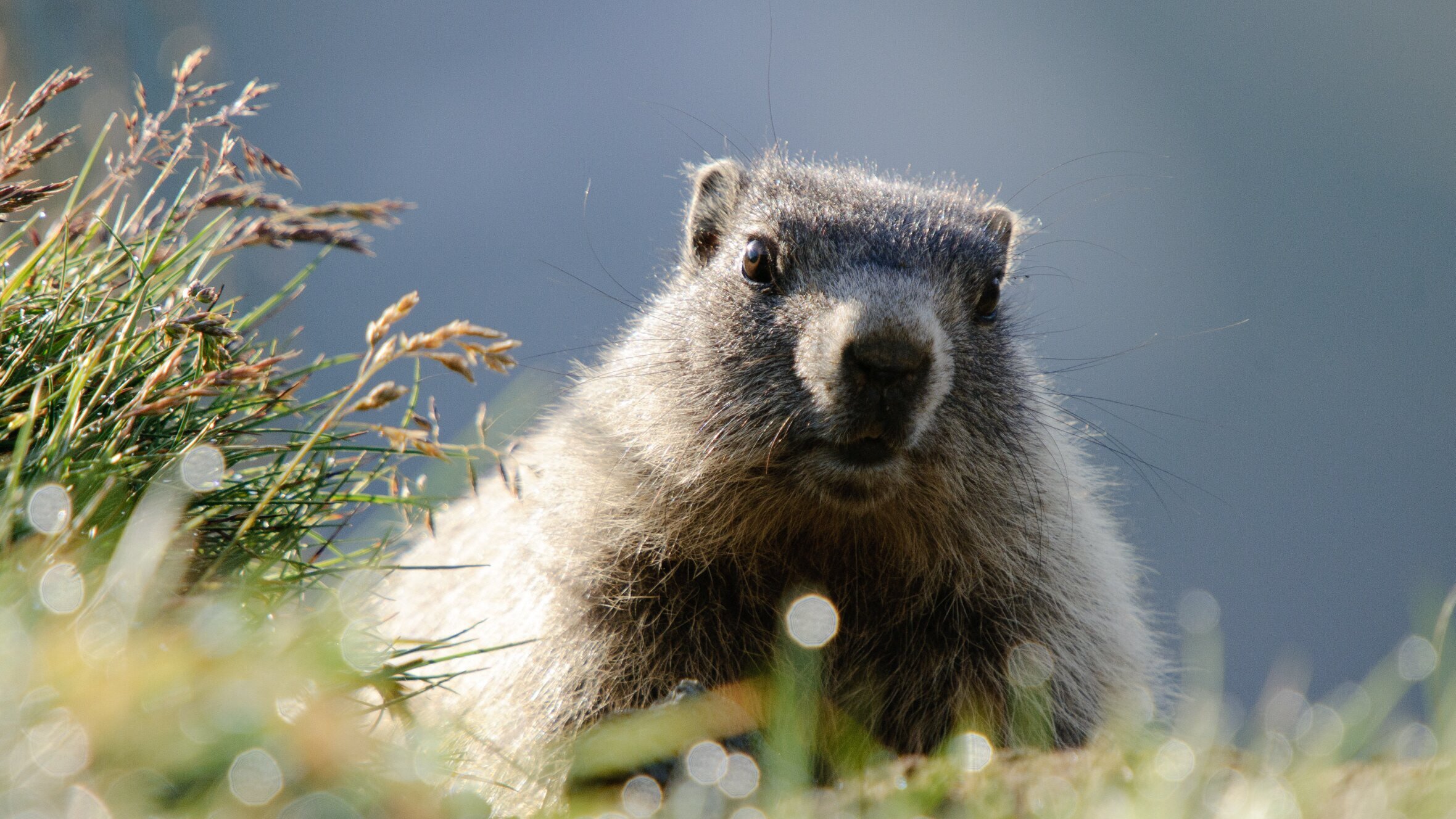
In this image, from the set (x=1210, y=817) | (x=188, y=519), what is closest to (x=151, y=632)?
(x=188, y=519)

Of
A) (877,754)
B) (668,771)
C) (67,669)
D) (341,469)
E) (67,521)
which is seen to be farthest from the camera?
(341,469)

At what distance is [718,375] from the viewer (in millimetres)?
2949

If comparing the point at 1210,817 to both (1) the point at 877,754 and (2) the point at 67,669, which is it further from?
(2) the point at 67,669

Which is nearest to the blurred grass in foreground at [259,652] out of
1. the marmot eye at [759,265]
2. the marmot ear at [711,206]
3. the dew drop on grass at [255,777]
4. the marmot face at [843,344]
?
the dew drop on grass at [255,777]

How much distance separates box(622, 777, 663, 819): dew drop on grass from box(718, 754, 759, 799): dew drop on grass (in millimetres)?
121

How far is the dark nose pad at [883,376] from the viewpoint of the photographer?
100 inches

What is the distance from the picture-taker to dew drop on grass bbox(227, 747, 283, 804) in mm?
1383

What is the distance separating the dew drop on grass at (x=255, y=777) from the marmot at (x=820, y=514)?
117 centimetres

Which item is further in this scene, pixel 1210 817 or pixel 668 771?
pixel 668 771

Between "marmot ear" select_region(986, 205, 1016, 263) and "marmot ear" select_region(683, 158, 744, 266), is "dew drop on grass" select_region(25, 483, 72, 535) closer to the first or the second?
"marmot ear" select_region(683, 158, 744, 266)

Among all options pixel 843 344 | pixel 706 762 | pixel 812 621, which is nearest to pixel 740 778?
pixel 706 762

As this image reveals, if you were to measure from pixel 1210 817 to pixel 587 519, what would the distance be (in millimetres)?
1922

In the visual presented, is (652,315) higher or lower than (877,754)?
higher

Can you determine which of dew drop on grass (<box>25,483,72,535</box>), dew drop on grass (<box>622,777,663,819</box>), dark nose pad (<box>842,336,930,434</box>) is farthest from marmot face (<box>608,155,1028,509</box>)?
dew drop on grass (<box>25,483,72,535</box>)
